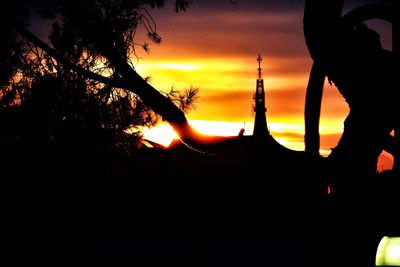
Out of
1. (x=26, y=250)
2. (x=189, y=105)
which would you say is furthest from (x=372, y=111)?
(x=26, y=250)

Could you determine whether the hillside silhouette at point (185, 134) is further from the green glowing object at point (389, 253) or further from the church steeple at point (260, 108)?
the church steeple at point (260, 108)

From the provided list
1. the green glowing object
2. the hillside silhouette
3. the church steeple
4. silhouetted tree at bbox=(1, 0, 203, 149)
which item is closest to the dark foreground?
the hillside silhouette

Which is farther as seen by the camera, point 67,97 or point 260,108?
point 260,108

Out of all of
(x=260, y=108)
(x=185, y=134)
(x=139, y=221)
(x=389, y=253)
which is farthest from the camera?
(x=260, y=108)

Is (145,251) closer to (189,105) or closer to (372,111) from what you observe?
(189,105)

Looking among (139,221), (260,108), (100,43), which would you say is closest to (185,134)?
(100,43)

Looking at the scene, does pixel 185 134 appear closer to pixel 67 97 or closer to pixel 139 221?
pixel 67 97

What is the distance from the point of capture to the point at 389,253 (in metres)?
2.53

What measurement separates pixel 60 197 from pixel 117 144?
17.0 feet

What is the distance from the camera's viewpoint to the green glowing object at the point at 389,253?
8.18 feet

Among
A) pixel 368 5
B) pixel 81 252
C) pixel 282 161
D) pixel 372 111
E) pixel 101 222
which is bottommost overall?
pixel 81 252

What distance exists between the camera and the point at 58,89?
4.88 meters

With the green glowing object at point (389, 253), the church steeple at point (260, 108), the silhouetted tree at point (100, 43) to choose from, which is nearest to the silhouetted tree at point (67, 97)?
the silhouetted tree at point (100, 43)

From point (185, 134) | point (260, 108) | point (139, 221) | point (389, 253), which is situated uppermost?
point (260, 108)
